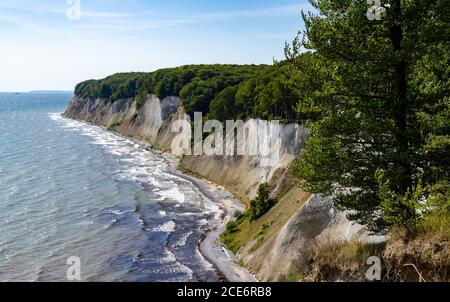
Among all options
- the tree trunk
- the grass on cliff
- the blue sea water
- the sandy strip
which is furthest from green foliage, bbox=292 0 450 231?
the blue sea water

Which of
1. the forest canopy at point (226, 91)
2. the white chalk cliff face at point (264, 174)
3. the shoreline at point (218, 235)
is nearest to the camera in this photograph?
the white chalk cliff face at point (264, 174)

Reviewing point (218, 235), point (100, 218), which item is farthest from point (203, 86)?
point (218, 235)

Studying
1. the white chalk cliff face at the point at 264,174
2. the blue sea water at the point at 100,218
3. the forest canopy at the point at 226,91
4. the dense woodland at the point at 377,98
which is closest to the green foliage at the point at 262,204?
the white chalk cliff face at the point at 264,174

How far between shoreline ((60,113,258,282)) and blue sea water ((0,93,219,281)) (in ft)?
2.96

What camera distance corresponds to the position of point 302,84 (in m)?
20.9

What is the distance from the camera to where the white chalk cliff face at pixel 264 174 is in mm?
35844

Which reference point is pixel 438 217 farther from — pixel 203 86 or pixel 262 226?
pixel 203 86

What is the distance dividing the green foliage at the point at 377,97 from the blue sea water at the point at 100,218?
22.4 meters

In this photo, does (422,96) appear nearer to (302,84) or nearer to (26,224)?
(302,84)

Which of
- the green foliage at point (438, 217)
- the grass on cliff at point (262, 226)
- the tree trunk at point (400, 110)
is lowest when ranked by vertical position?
the grass on cliff at point (262, 226)

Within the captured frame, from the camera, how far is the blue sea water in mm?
43156

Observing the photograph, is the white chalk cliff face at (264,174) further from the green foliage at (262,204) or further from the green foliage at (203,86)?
the green foliage at (262,204)

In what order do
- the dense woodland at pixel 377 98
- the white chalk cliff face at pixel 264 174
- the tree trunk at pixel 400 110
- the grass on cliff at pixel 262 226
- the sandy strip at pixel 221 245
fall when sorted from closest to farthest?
the dense woodland at pixel 377 98, the tree trunk at pixel 400 110, the white chalk cliff face at pixel 264 174, the sandy strip at pixel 221 245, the grass on cliff at pixel 262 226
